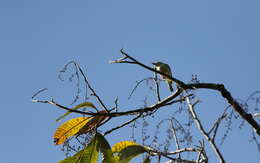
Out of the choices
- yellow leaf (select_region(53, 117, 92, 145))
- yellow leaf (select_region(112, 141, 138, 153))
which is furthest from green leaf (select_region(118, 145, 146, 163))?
yellow leaf (select_region(53, 117, 92, 145))

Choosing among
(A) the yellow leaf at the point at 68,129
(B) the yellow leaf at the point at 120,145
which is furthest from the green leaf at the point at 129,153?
(A) the yellow leaf at the point at 68,129

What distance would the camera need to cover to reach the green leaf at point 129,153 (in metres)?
1.75

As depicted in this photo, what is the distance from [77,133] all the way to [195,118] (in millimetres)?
418

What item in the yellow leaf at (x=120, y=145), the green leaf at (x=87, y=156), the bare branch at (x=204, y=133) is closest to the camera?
the bare branch at (x=204, y=133)

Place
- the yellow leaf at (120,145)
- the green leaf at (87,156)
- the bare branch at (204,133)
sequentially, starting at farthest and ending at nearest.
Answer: the yellow leaf at (120,145) → the green leaf at (87,156) → the bare branch at (204,133)

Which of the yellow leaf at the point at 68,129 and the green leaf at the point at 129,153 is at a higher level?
the yellow leaf at the point at 68,129

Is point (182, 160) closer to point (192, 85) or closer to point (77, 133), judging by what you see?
point (192, 85)

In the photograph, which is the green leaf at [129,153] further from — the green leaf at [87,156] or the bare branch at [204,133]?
the bare branch at [204,133]

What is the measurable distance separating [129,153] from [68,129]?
0.79 ft

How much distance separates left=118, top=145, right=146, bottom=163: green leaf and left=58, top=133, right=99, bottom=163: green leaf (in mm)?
114

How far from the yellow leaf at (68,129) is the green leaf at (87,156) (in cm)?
7

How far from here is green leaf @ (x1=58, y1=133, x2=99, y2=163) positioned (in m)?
1.66

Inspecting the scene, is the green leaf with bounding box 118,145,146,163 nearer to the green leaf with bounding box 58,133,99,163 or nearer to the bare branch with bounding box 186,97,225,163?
the green leaf with bounding box 58,133,99,163

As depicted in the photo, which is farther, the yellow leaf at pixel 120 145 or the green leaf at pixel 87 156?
the yellow leaf at pixel 120 145
